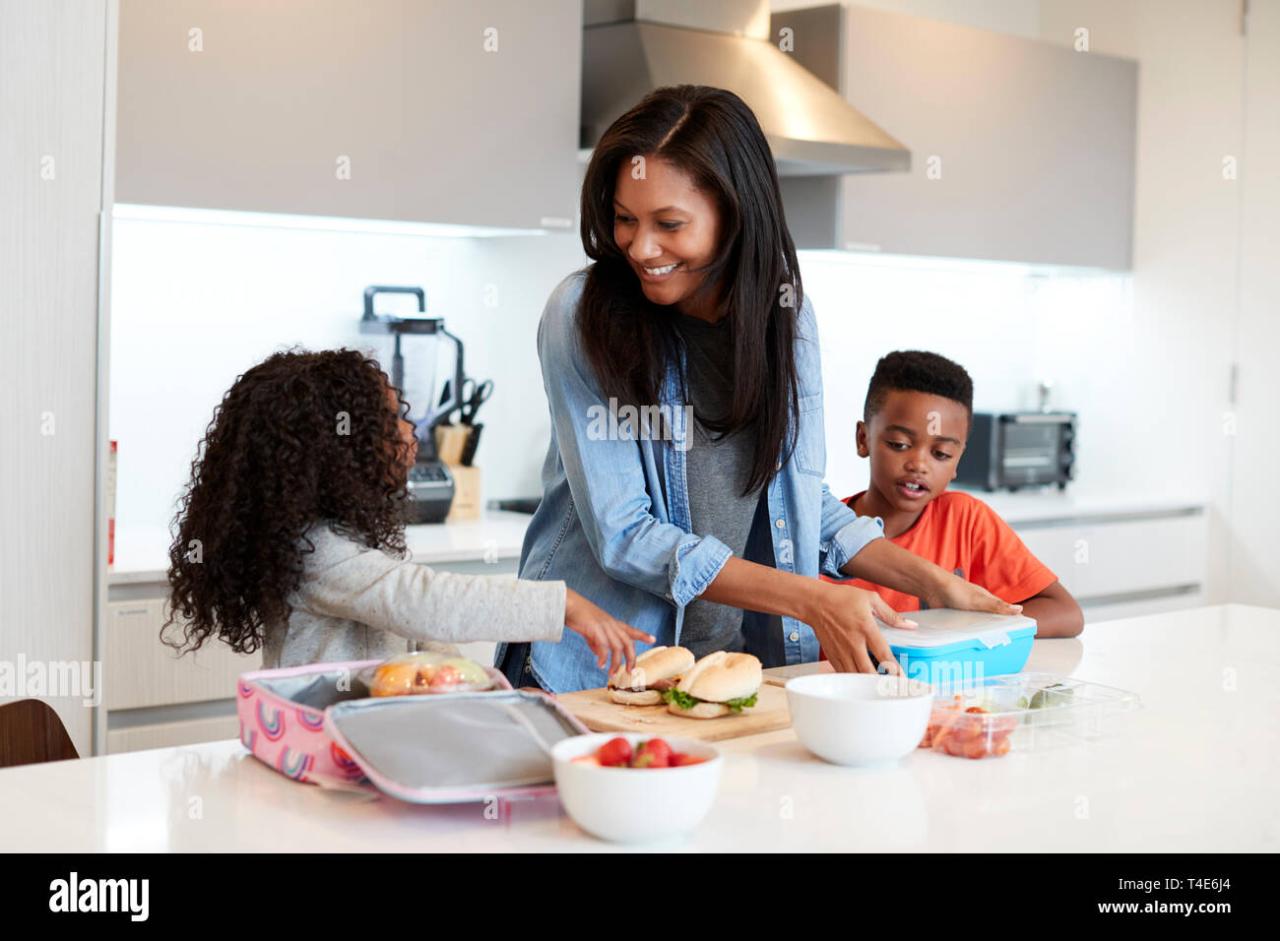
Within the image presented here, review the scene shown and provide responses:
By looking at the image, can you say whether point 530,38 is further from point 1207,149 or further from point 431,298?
point 1207,149

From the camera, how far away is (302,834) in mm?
1007

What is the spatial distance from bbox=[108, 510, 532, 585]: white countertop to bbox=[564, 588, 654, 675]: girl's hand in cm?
→ 103

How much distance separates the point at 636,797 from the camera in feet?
3.13

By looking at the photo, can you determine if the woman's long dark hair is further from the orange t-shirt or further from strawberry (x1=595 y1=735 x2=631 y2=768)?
strawberry (x1=595 y1=735 x2=631 y2=768)

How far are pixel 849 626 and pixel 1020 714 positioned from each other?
20cm

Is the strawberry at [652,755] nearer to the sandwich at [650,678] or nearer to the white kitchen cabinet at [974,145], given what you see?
the sandwich at [650,678]

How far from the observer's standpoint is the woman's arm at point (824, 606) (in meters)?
1.39

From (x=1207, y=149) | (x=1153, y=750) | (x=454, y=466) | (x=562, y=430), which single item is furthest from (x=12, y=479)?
(x=1207, y=149)

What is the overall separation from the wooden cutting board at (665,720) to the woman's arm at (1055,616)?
585mm

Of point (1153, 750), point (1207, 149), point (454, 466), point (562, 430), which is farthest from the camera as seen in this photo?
point (1207, 149)

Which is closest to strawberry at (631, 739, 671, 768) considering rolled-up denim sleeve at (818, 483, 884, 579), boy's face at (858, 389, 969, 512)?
rolled-up denim sleeve at (818, 483, 884, 579)
